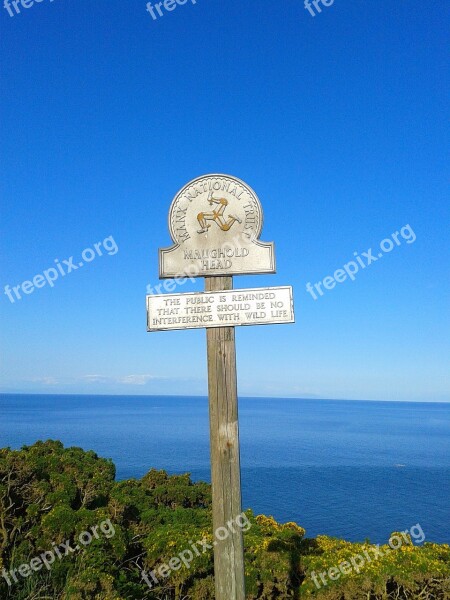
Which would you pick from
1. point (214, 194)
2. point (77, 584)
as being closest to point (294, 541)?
point (77, 584)

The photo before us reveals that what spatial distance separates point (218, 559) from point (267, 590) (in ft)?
16.7

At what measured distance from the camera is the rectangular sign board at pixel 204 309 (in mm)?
4711

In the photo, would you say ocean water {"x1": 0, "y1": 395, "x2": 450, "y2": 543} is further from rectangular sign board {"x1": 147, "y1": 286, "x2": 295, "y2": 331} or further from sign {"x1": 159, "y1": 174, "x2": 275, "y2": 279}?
sign {"x1": 159, "y1": 174, "x2": 275, "y2": 279}

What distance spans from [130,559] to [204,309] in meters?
7.63

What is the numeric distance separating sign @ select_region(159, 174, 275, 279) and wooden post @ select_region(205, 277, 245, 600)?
201 millimetres

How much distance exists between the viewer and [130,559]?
981 cm

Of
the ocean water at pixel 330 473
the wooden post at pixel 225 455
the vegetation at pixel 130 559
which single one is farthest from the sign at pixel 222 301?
the ocean water at pixel 330 473

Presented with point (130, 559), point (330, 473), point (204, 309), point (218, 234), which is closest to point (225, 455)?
point (204, 309)

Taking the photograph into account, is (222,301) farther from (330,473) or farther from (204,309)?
(330,473)

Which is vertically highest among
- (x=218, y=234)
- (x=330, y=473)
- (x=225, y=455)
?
(x=218, y=234)

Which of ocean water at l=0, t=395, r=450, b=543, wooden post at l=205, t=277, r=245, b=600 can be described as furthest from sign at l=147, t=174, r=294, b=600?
ocean water at l=0, t=395, r=450, b=543

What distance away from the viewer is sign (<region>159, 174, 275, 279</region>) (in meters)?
4.83

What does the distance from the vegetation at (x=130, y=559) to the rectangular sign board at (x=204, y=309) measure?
4221mm

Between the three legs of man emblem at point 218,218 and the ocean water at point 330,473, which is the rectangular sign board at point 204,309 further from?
the ocean water at point 330,473
